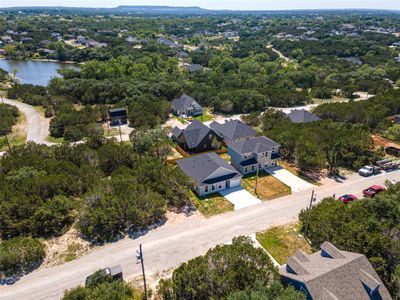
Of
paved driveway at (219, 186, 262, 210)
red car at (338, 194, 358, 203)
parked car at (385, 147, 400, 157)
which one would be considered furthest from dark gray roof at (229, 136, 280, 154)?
parked car at (385, 147, 400, 157)

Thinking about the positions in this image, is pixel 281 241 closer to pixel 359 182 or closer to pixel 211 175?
pixel 211 175

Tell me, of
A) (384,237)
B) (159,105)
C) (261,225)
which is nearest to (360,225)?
(384,237)

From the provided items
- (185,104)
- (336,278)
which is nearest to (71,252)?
(336,278)

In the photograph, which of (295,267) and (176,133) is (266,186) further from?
(176,133)

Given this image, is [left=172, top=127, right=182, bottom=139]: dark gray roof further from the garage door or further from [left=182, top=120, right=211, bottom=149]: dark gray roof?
the garage door

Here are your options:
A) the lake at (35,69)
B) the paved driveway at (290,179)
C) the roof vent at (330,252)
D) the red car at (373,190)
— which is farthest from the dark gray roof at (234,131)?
the lake at (35,69)
